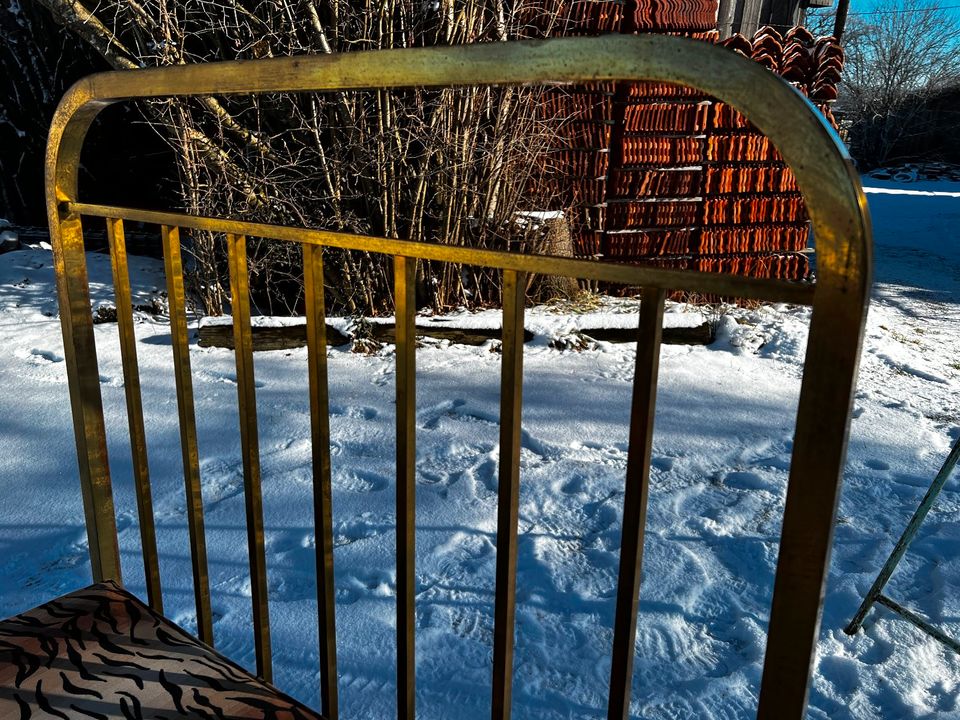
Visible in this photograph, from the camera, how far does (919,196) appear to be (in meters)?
17.1

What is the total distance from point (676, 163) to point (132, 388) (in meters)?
5.96

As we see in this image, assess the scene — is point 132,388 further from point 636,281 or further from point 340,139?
point 340,139

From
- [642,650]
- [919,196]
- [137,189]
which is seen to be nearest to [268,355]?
[642,650]

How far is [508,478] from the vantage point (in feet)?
2.85

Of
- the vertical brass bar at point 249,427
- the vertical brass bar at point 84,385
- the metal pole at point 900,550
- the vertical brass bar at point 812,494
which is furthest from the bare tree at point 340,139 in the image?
the vertical brass bar at point 812,494

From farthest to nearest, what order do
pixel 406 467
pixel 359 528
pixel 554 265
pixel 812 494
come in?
pixel 359 528 → pixel 406 467 → pixel 554 265 → pixel 812 494

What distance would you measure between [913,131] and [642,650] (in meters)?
28.0

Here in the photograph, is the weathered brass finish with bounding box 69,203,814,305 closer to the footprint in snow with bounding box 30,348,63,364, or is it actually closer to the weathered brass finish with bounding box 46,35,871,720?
the weathered brass finish with bounding box 46,35,871,720

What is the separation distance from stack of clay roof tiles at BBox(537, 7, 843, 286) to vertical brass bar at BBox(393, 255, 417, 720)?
4.99 meters

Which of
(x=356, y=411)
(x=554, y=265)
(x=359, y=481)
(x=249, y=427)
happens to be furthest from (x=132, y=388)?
(x=356, y=411)

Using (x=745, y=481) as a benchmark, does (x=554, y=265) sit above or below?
above

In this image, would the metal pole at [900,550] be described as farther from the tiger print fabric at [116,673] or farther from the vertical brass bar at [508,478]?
the tiger print fabric at [116,673]

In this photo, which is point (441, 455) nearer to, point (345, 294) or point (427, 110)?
point (345, 294)

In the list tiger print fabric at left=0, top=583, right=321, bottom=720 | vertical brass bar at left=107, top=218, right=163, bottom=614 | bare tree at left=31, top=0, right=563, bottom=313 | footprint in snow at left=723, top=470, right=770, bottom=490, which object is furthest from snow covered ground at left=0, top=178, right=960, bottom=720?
bare tree at left=31, top=0, right=563, bottom=313
